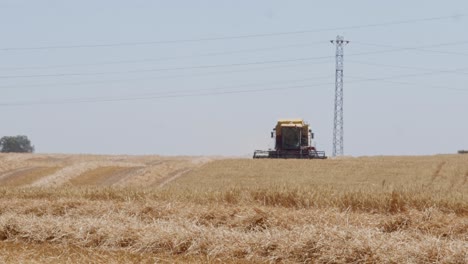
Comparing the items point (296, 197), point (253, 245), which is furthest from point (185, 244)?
point (296, 197)

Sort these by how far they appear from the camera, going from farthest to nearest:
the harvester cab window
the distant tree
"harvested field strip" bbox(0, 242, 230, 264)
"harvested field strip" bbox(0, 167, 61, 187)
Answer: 1. the distant tree
2. the harvester cab window
3. "harvested field strip" bbox(0, 167, 61, 187)
4. "harvested field strip" bbox(0, 242, 230, 264)

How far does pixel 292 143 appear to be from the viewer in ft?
136

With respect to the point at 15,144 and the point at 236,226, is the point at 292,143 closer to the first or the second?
the point at 236,226

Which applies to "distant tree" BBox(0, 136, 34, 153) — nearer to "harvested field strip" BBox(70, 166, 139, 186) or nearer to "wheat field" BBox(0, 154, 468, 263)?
"harvested field strip" BBox(70, 166, 139, 186)

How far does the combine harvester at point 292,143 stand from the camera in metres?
41.2

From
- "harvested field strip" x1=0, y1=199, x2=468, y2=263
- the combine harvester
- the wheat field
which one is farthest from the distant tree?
"harvested field strip" x1=0, y1=199, x2=468, y2=263

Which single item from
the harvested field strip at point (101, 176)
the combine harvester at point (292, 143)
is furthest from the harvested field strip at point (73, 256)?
the combine harvester at point (292, 143)

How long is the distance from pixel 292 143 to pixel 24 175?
15.2 meters

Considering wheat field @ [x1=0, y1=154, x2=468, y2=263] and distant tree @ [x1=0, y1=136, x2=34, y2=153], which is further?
distant tree @ [x1=0, y1=136, x2=34, y2=153]

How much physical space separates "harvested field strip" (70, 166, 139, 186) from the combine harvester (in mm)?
9281

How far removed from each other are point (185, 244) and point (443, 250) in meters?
3.28

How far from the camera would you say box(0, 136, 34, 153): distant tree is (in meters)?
105

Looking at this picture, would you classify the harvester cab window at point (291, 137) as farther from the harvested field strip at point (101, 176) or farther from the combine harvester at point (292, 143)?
the harvested field strip at point (101, 176)

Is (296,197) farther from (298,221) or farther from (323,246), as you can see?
(323,246)
